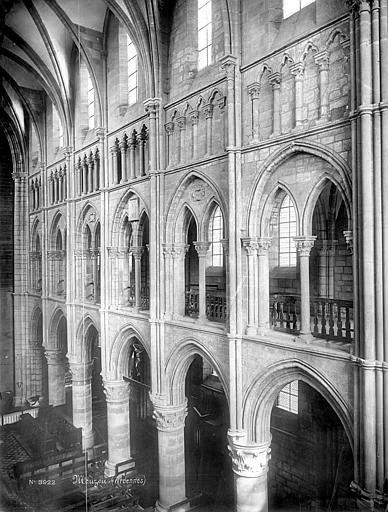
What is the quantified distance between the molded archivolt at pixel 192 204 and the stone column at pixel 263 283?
1143 millimetres

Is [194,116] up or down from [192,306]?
up

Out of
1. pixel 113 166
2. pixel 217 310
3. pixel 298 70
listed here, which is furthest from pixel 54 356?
pixel 298 70

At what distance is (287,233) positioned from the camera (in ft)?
54.1

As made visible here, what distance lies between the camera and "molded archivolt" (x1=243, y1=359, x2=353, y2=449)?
952cm

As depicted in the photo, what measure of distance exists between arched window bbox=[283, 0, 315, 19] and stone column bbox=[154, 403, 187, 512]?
39.1 feet

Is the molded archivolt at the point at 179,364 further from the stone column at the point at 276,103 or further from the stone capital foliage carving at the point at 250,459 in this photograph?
the stone column at the point at 276,103

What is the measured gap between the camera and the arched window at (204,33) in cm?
1344

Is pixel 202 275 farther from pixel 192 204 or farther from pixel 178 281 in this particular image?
pixel 192 204

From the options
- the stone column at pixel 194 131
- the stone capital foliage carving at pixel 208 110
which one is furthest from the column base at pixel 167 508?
the stone capital foliage carving at pixel 208 110

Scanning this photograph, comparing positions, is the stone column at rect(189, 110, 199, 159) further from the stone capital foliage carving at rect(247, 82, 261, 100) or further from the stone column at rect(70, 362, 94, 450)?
the stone column at rect(70, 362, 94, 450)

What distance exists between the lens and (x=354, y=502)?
9023 millimetres

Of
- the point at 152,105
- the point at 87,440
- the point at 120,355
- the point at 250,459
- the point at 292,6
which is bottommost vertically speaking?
the point at 87,440

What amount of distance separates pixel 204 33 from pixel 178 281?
7.72 m

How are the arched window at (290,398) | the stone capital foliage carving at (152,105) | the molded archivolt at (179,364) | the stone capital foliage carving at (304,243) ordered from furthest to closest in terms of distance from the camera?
1. the arched window at (290,398)
2. the stone capital foliage carving at (152,105)
3. the molded archivolt at (179,364)
4. the stone capital foliage carving at (304,243)
